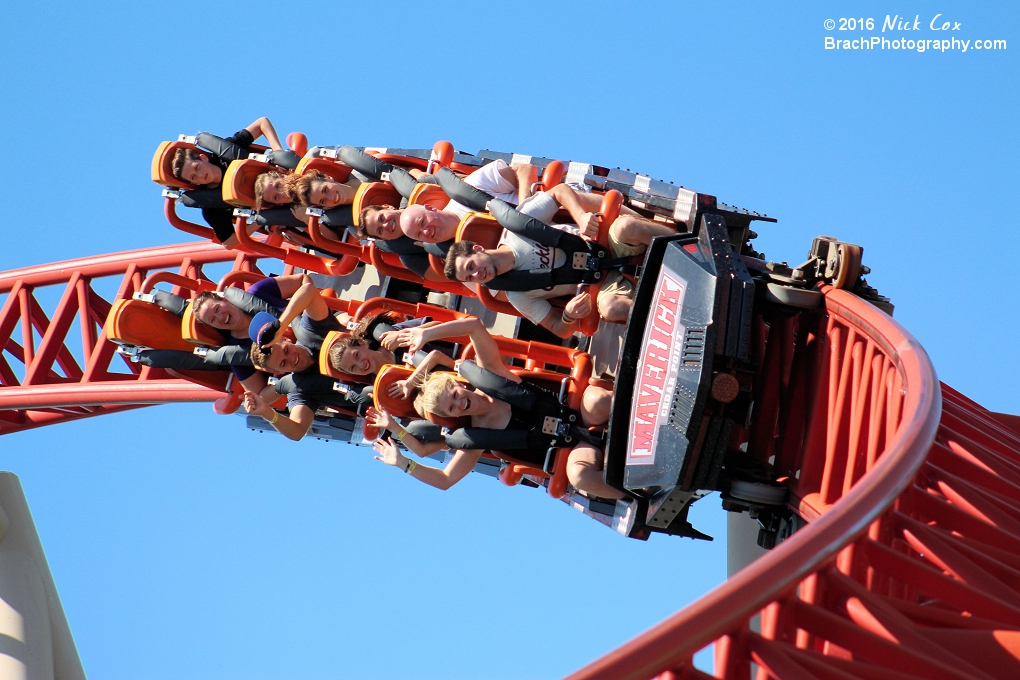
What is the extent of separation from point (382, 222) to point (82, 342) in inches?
187

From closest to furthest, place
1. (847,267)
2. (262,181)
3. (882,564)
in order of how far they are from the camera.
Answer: (882,564), (847,267), (262,181)

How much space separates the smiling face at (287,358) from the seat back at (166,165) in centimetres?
141

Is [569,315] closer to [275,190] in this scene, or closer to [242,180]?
[275,190]

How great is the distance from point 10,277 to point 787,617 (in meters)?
9.26

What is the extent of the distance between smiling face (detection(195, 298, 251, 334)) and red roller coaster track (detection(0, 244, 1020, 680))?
3.20 m

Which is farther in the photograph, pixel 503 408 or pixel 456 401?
pixel 503 408

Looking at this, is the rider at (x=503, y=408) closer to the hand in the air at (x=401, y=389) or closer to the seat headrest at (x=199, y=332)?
the hand in the air at (x=401, y=389)

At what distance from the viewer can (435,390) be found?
520cm

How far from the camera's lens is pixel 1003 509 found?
3523 mm

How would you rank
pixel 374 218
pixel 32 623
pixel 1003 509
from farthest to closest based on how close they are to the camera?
pixel 32 623 → pixel 374 218 → pixel 1003 509

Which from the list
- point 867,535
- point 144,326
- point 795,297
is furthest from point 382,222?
point 867,535

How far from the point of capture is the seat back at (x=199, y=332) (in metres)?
6.77

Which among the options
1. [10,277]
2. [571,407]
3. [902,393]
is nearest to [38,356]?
[10,277]

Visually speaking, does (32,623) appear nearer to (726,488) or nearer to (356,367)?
(356,367)
